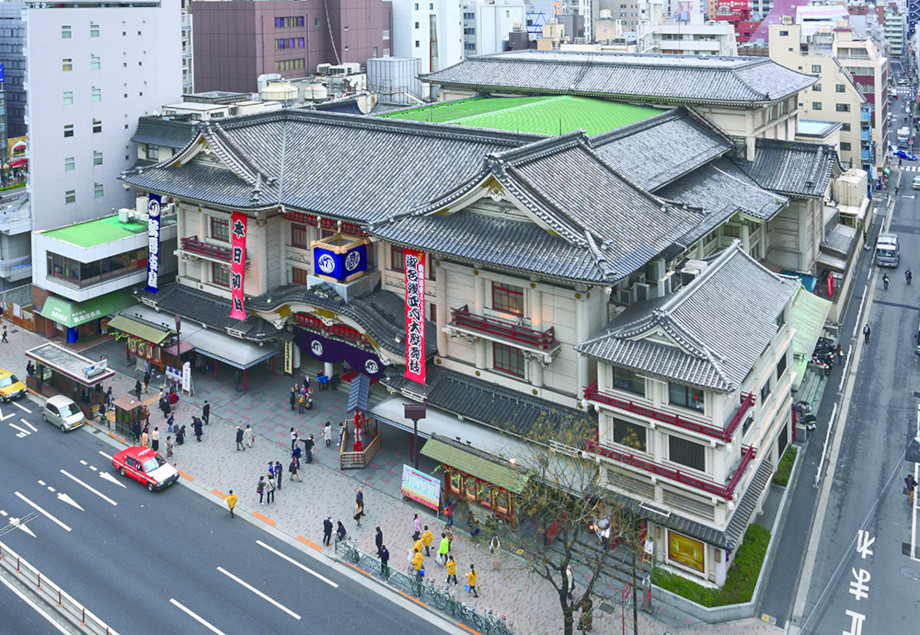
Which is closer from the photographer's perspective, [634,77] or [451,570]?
[451,570]

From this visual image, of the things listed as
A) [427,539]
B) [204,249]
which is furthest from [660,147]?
[204,249]

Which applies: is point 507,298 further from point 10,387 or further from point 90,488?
point 10,387

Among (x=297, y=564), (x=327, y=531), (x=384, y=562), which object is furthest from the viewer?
(x=327, y=531)

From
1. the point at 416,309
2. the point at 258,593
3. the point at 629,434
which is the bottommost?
the point at 258,593

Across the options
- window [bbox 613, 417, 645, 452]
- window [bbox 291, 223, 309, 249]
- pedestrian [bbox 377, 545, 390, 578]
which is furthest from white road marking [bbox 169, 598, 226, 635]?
window [bbox 291, 223, 309, 249]

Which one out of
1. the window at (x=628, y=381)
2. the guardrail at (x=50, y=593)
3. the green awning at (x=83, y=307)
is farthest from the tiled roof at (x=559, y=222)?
the green awning at (x=83, y=307)

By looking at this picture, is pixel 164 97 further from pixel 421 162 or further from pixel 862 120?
pixel 862 120

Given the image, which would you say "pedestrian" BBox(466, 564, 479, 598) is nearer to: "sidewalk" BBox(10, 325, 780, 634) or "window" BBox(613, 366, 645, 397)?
"sidewalk" BBox(10, 325, 780, 634)
